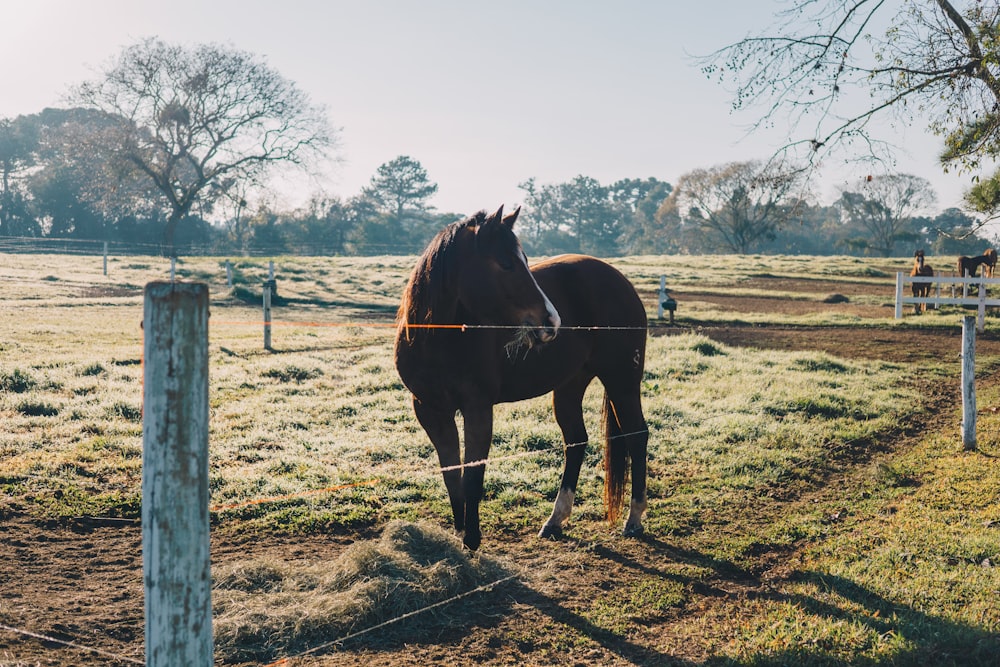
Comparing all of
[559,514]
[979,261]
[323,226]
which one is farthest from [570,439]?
[323,226]

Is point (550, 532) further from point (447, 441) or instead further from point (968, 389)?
point (968, 389)

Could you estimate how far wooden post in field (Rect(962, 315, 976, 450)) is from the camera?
24.8 ft

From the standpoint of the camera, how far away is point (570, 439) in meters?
5.88

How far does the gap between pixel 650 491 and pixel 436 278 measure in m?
3.02

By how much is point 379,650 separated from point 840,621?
93.4 inches

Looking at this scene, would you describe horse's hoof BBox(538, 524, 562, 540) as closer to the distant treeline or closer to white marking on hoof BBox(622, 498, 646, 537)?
white marking on hoof BBox(622, 498, 646, 537)

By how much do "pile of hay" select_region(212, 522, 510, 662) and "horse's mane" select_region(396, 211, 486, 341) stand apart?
1.34 meters

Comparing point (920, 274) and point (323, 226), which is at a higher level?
point (323, 226)

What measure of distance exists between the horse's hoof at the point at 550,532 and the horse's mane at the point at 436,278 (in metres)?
1.77

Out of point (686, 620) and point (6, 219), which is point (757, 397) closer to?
point (686, 620)

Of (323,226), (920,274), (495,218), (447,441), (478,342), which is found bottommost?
(447,441)

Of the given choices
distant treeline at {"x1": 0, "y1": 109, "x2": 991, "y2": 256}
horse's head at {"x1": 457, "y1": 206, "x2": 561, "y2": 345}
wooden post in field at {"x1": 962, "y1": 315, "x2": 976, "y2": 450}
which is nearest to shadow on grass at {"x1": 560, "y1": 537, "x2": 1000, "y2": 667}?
horse's head at {"x1": 457, "y1": 206, "x2": 561, "y2": 345}

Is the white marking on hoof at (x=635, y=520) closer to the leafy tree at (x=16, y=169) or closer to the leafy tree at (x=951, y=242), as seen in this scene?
the leafy tree at (x=16, y=169)

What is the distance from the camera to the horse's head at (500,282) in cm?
445
